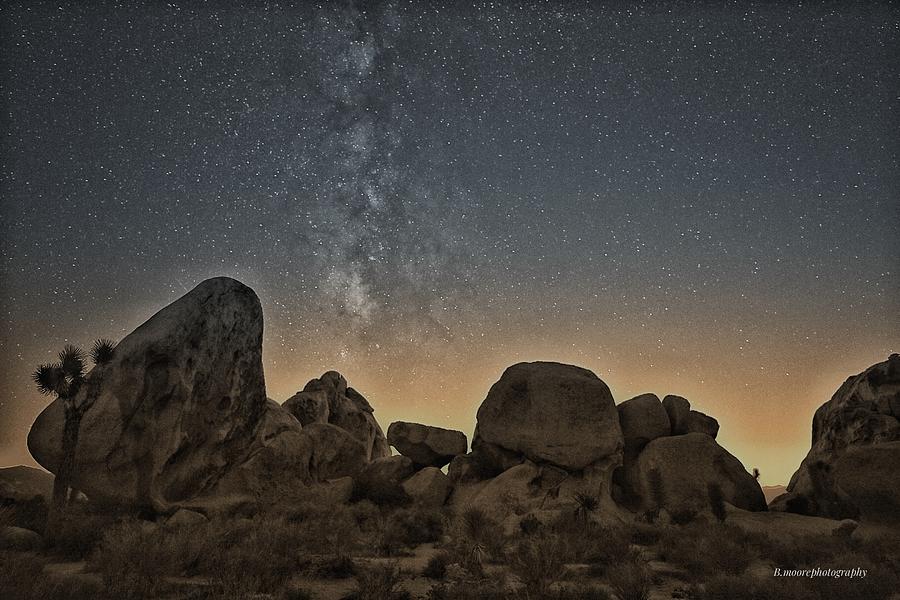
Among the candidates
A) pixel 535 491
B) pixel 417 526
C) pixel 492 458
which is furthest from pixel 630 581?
pixel 492 458

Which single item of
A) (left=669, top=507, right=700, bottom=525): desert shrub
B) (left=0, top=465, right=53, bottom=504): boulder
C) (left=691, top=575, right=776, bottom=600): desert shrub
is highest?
(left=0, top=465, right=53, bottom=504): boulder

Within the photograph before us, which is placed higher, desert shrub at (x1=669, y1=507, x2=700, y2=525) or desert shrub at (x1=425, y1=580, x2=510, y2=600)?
desert shrub at (x1=669, y1=507, x2=700, y2=525)

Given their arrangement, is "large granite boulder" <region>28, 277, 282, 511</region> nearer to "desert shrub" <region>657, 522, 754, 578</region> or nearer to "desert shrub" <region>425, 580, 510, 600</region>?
"desert shrub" <region>425, 580, 510, 600</region>

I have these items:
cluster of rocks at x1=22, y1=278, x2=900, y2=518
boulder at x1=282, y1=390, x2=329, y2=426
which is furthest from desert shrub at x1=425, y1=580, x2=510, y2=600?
boulder at x1=282, y1=390, x2=329, y2=426

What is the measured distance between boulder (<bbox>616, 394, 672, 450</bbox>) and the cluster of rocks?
58 mm

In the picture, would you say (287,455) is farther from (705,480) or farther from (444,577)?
(705,480)

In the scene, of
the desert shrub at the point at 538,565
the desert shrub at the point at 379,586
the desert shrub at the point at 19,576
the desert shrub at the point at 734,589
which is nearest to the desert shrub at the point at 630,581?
the desert shrub at the point at 734,589

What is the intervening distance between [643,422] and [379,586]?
62.7ft

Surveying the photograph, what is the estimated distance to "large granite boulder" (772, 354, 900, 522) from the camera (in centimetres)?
1744

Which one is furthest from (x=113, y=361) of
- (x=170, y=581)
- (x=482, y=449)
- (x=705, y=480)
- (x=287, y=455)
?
(x=705, y=480)

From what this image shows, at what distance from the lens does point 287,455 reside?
938 inches

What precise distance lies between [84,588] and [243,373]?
15893mm

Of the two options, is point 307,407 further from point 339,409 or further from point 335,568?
point 335,568

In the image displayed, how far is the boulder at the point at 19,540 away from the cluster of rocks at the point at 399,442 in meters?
5.29
